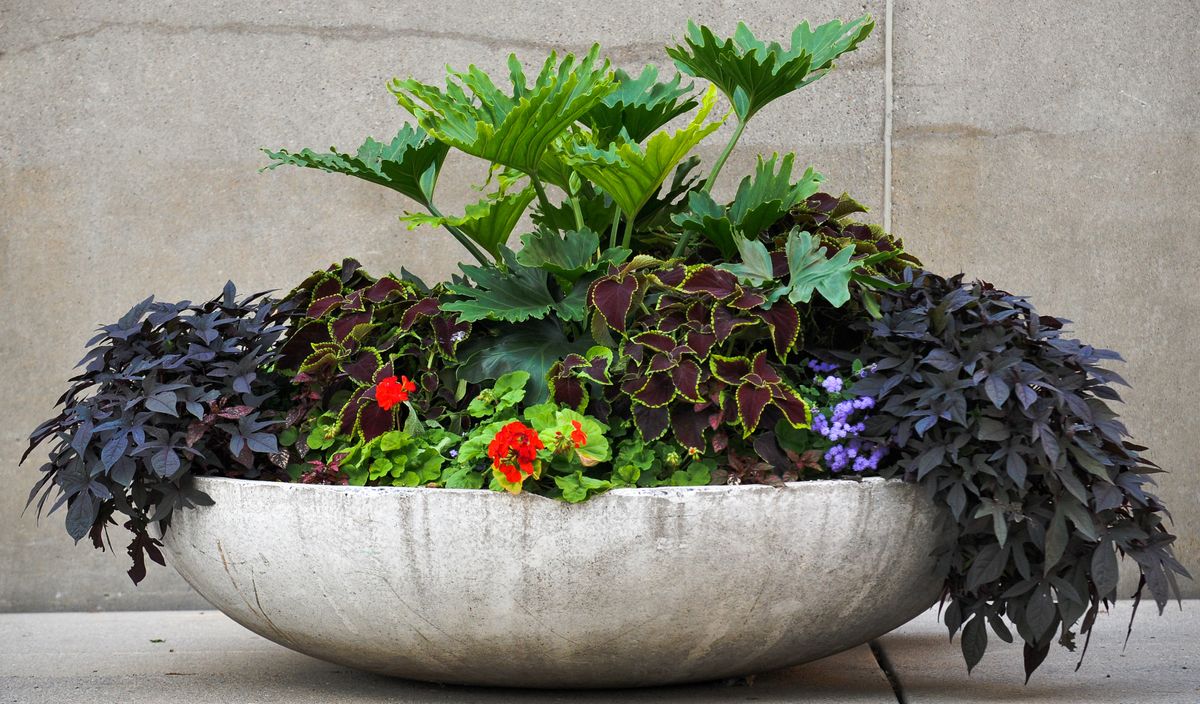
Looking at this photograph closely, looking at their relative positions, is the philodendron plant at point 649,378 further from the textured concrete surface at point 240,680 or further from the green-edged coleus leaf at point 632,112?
the textured concrete surface at point 240,680

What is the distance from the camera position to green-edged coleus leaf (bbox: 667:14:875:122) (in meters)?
2.14

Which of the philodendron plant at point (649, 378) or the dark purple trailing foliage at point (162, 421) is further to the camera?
the dark purple trailing foliage at point (162, 421)

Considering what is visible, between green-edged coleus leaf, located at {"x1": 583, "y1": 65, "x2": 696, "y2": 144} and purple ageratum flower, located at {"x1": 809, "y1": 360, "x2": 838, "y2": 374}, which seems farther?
green-edged coleus leaf, located at {"x1": 583, "y1": 65, "x2": 696, "y2": 144}

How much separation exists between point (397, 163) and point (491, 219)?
8.7 inches

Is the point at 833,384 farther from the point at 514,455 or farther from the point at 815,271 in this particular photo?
the point at 514,455

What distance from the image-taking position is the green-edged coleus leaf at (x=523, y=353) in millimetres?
2123

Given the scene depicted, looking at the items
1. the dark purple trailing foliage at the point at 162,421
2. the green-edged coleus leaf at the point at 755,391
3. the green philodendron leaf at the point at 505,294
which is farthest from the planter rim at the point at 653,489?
the green philodendron leaf at the point at 505,294

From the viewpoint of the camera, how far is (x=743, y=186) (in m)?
2.29

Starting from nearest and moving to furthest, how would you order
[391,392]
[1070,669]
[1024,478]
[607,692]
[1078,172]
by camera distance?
1. [1024,478]
2. [391,392]
3. [607,692]
4. [1070,669]
5. [1078,172]

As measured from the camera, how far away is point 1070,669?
2.37m

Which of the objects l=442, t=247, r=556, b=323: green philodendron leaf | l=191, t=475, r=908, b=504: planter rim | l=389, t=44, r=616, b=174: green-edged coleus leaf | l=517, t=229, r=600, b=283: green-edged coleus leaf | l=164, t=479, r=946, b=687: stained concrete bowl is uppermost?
l=389, t=44, r=616, b=174: green-edged coleus leaf

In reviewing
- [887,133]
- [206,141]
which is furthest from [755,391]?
[206,141]

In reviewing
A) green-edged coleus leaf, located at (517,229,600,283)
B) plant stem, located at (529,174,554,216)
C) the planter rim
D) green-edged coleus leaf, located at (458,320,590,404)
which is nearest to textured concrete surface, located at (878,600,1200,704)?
the planter rim

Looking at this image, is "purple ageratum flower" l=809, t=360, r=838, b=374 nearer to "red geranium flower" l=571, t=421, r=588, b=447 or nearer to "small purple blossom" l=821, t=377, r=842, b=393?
"small purple blossom" l=821, t=377, r=842, b=393
